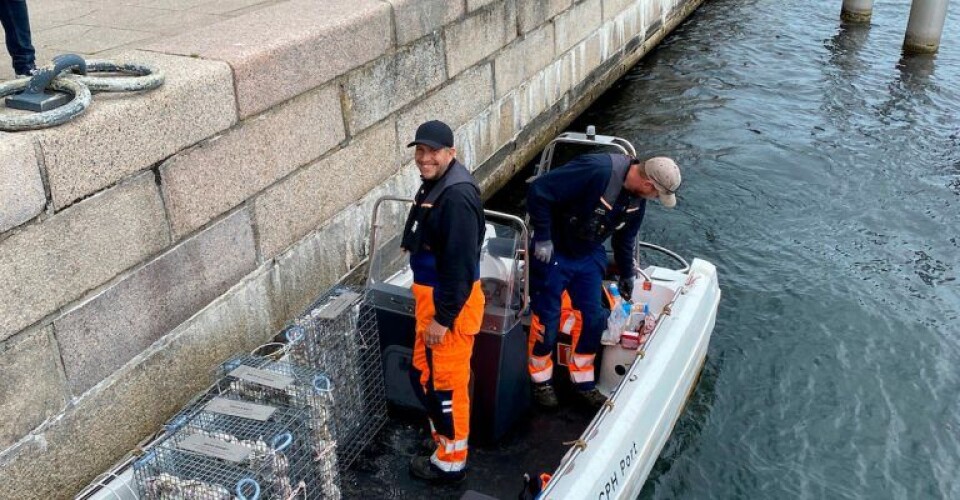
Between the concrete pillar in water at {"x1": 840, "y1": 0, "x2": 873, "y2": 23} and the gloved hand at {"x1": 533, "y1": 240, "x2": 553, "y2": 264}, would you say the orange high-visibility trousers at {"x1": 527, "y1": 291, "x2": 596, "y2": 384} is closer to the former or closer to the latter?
the gloved hand at {"x1": 533, "y1": 240, "x2": 553, "y2": 264}

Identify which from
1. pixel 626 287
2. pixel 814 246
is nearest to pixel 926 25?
pixel 814 246

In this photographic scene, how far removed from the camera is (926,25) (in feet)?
49.2

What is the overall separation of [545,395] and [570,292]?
72 cm

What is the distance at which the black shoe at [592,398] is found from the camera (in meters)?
5.62

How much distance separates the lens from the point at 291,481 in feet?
13.7

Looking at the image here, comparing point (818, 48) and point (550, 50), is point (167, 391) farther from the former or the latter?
point (818, 48)

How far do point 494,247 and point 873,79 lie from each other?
37.7 feet

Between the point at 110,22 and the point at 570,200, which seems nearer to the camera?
the point at 570,200

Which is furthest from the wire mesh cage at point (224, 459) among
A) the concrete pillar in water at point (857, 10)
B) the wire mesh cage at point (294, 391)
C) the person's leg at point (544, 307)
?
the concrete pillar in water at point (857, 10)

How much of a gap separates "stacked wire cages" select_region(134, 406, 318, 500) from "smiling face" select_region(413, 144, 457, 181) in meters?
1.41

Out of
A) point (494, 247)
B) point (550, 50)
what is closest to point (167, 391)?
point (494, 247)

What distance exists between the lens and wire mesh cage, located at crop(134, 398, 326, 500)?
12.3ft

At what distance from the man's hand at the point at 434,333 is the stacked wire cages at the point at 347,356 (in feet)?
1.89

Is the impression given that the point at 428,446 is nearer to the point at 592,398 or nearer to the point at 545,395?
the point at 545,395
